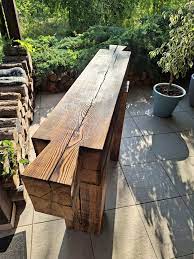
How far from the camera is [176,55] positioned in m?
2.49

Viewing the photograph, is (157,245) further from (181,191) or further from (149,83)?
(149,83)

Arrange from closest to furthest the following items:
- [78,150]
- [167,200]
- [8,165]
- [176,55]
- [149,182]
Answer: [78,150]
[8,165]
[167,200]
[149,182]
[176,55]

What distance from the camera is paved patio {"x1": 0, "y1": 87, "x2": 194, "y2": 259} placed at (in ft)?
5.33

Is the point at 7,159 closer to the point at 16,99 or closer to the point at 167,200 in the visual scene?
the point at 16,99

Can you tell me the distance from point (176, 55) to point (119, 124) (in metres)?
1.18

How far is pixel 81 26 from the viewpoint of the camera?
509 cm

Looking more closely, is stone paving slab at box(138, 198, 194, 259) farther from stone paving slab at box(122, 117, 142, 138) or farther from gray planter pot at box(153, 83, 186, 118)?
gray planter pot at box(153, 83, 186, 118)

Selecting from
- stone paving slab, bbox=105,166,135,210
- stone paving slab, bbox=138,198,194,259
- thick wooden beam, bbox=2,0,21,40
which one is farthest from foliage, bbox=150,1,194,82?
thick wooden beam, bbox=2,0,21,40

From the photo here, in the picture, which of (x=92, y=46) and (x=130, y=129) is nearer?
(x=130, y=129)

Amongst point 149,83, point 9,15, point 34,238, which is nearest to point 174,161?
point 34,238

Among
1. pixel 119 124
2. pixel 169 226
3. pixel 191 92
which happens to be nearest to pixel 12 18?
pixel 119 124

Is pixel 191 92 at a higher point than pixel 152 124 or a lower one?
higher

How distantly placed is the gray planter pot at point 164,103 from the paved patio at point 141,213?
11.8 inches

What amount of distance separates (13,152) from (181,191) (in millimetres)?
1556
